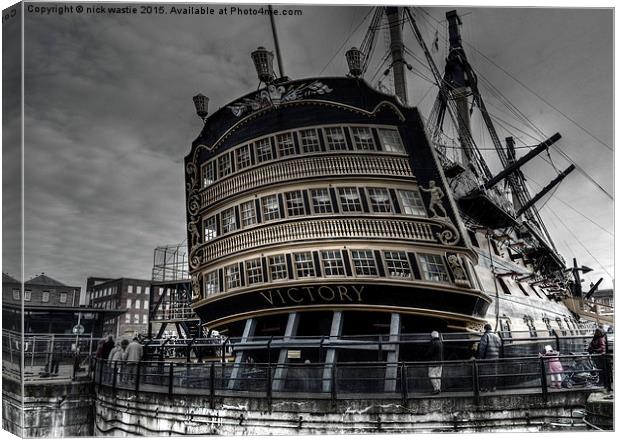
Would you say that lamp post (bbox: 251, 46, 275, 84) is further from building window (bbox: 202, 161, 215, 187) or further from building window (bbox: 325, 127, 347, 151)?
building window (bbox: 202, 161, 215, 187)

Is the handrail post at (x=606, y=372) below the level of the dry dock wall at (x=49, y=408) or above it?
above

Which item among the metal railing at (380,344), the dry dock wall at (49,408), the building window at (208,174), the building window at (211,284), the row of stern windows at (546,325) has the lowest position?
the dry dock wall at (49,408)

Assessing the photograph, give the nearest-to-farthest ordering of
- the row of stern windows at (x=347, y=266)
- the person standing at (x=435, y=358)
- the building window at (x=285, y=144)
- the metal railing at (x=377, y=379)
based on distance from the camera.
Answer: the metal railing at (x=377, y=379) < the person standing at (x=435, y=358) < the row of stern windows at (x=347, y=266) < the building window at (x=285, y=144)

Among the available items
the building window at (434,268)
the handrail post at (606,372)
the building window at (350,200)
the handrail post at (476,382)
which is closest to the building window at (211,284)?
the building window at (350,200)

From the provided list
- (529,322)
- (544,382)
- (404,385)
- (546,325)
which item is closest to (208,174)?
(404,385)

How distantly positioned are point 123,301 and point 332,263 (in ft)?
15.4

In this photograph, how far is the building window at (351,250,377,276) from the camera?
11.2 meters

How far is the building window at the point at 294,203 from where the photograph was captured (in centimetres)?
1181

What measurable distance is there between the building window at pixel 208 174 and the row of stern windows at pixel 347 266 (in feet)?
7.65

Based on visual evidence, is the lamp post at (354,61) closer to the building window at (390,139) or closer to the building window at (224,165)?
the building window at (390,139)


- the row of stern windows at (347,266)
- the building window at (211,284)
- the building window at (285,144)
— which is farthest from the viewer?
the building window at (211,284)

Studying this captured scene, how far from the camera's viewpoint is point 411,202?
1148 cm

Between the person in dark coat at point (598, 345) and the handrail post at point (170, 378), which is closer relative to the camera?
the person in dark coat at point (598, 345)

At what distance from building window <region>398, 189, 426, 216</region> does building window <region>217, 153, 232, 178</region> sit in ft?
14.1
